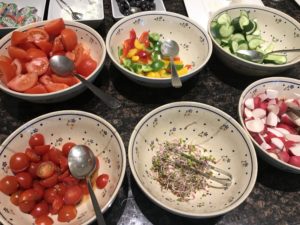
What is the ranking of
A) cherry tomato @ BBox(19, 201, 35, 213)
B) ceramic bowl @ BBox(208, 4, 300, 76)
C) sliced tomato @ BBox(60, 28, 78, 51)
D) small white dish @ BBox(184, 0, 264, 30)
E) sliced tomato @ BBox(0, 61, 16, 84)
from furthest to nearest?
1. small white dish @ BBox(184, 0, 264, 30)
2. ceramic bowl @ BBox(208, 4, 300, 76)
3. sliced tomato @ BBox(60, 28, 78, 51)
4. sliced tomato @ BBox(0, 61, 16, 84)
5. cherry tomato @ BBox(19, 201, 35, 213)

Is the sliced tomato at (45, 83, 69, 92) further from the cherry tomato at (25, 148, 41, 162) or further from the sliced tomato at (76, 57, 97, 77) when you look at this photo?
the cherry tomato at (25, 148, 41, 162)

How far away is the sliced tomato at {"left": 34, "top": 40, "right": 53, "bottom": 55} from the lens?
102 cm

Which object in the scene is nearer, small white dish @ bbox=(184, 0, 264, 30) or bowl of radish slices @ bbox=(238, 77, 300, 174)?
bowl of radish slices @ bbox=(238, 77, 300, 174)

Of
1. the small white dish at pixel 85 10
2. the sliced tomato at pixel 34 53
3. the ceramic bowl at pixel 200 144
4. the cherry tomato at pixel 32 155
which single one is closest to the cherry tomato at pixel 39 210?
the cherry tomato at pixel 32 155

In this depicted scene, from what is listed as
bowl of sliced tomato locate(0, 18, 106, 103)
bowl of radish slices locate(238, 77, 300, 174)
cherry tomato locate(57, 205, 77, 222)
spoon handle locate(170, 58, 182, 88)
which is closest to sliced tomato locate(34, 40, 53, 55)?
bowl of sliced tomato locate(0, 18, 106, 103)

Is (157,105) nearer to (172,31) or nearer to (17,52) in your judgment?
(172,31)

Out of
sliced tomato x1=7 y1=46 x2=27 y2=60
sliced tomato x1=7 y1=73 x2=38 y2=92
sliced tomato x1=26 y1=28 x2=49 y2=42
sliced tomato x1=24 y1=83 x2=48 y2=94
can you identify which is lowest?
sliced tomato x1=24 y1=83 x2=48 y2=94

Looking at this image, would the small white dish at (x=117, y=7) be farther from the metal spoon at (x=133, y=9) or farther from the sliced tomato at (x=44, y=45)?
the sliced tomato at (x=44, y=45)

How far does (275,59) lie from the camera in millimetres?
1129

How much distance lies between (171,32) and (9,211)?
35.3 inches

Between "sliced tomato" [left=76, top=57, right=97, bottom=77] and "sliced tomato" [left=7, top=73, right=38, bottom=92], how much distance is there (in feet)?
0.49

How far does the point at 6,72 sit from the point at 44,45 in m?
0.17

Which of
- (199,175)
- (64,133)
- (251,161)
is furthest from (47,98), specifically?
(251,161)

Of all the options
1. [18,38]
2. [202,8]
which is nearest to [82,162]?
[18,38]
